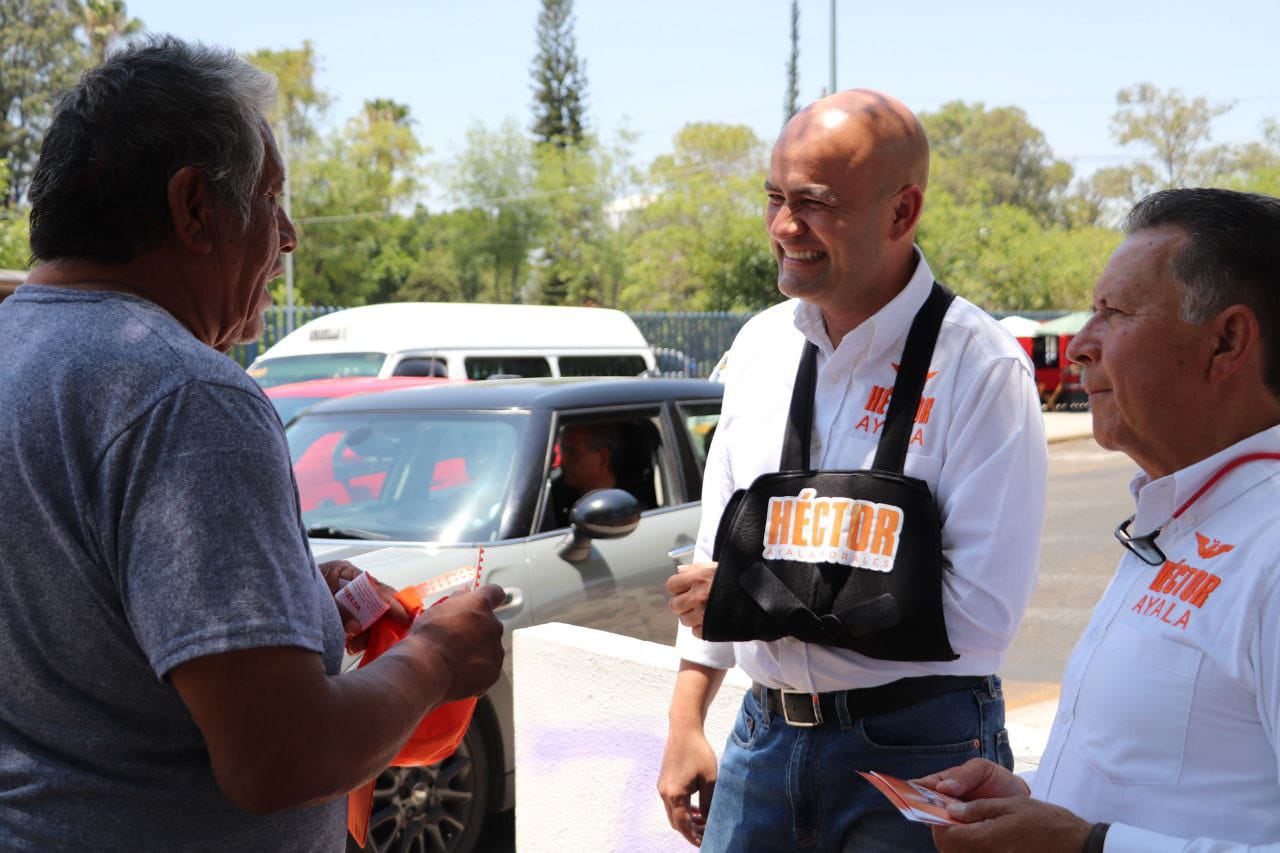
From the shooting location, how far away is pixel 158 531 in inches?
54.2

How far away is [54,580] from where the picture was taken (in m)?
1.44

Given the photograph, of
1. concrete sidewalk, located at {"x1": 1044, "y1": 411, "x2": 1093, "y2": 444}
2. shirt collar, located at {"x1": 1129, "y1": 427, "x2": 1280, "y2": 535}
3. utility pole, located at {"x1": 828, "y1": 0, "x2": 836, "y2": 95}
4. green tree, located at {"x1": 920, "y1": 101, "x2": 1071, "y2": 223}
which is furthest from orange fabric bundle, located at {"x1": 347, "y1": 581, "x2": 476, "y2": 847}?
green tree, located at {"x1": 920, "y1": 101, "x2": 1071, "y2": 223}

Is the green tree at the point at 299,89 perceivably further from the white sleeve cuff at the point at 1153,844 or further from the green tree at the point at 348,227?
the white sleeve cuff at the point at 1153,844

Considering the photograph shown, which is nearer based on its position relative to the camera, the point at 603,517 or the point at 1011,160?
the point at 603,517

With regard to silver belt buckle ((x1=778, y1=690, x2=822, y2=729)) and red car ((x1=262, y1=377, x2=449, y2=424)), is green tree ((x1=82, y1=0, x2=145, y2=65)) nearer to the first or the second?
red car ((x1=262, y1=377, x2=449, y2=424))

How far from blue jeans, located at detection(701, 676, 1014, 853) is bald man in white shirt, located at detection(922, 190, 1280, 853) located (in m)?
0.32

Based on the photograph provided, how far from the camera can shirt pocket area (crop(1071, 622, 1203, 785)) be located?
152 cm

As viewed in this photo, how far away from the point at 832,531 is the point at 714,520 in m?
0.41

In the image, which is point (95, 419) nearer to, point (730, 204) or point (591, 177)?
point (730, 204)

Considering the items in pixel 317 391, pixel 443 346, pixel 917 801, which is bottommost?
pixel 443 346

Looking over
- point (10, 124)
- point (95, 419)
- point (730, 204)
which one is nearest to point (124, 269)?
point (95, 419)

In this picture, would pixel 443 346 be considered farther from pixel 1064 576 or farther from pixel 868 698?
pixel 868 698

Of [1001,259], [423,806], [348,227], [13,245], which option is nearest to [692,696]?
[423,806]

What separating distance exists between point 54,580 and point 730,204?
38.0 meters
